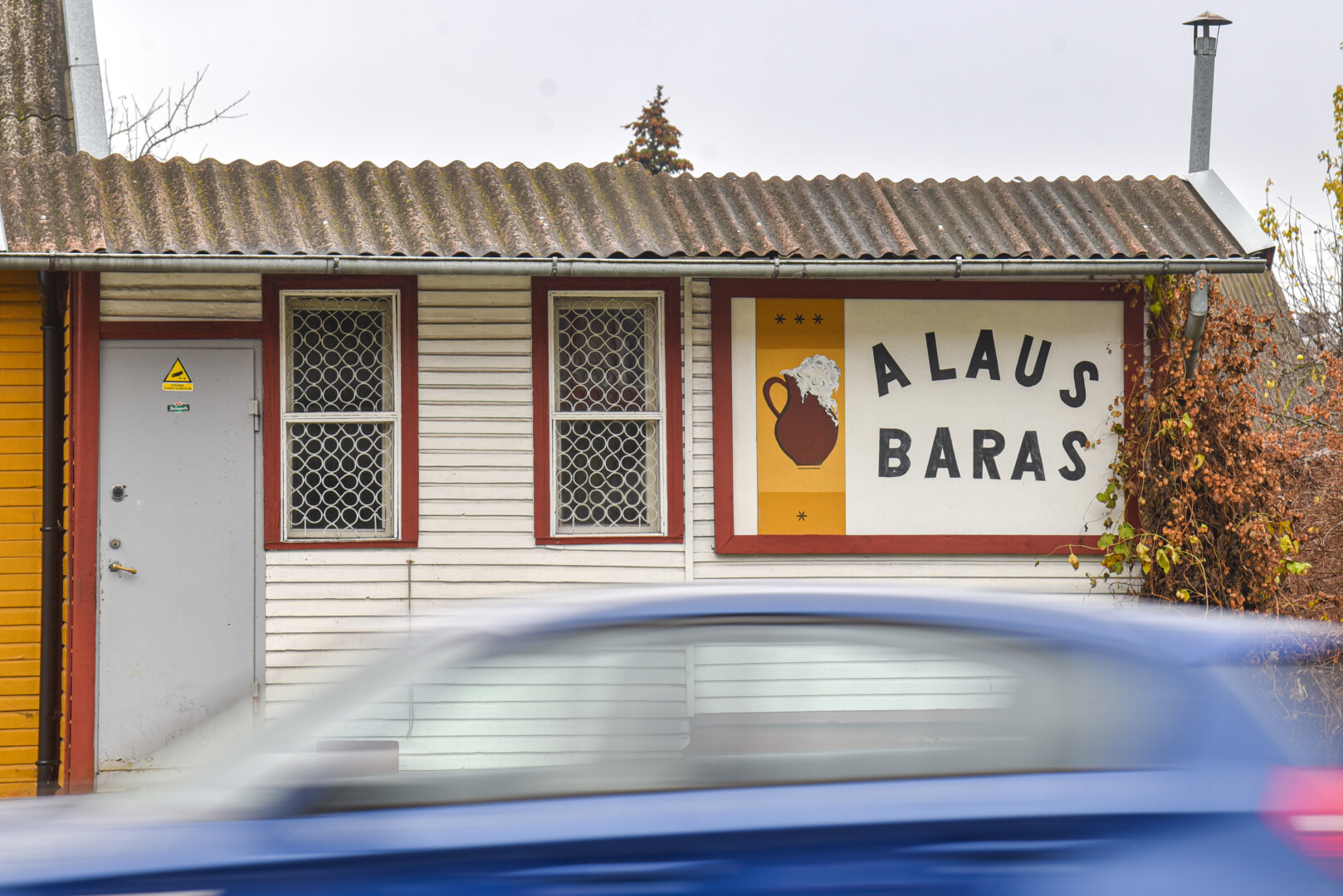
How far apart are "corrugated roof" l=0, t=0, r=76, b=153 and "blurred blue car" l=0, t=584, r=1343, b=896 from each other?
6711 mm

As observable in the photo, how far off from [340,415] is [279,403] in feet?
1.16

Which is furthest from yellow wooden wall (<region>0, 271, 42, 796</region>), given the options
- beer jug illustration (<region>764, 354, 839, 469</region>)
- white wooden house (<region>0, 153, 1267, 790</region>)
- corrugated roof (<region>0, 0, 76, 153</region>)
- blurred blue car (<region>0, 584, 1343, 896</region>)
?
blurred blue car (<region>0, 584, 1343, 896</region>)

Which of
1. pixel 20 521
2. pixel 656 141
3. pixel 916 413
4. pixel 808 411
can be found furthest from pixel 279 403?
pixel 656 141

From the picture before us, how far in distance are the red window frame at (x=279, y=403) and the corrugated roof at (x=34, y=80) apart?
232 centimetres

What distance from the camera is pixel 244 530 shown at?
7195 mm

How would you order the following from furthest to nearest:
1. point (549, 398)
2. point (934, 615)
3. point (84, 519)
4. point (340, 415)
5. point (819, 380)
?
point (819, 380) → point (549, 398) → point (340, 415) → point (84, 519) → point (934, 615)

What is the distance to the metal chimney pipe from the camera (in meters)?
8.57

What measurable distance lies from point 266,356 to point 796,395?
10.2 feet

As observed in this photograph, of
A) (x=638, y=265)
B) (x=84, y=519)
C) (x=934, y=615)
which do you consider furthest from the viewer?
(x=84, y=519)

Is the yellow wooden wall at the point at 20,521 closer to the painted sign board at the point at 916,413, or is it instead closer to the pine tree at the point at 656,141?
the painted sign board at the point at 916,413

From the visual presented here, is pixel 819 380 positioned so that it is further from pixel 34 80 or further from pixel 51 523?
pixel 34 80

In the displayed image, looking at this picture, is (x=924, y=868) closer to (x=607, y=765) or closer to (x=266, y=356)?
(x=607, y=765)

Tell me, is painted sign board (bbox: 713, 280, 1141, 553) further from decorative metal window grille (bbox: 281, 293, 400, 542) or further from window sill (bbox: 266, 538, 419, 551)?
decorative metal window grille (bbox: 281, 293, 400, 542)

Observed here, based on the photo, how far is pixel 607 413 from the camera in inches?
290
